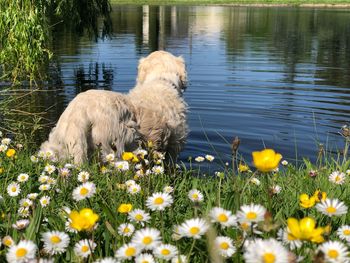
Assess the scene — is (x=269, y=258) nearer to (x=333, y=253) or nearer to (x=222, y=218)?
(x=333, y=253)

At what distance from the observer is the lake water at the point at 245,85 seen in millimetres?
8305

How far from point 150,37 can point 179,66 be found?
62.5 feet

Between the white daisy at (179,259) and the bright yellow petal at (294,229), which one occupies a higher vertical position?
the bright yellow petal at (294,229)

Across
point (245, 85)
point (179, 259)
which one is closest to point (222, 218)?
point (179, 259)

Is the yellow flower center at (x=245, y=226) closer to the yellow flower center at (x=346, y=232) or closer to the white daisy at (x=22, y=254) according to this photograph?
the yellow flower center at (x=346, y=232)

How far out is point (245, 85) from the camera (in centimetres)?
1245

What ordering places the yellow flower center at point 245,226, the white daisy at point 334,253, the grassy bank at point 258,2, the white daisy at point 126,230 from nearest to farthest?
the white daisy at point 334,253
the yellow flower center at point 245,226
the white daisy at point 126,230
the grassy bank at point 258,2

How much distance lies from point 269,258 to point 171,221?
4.95ft

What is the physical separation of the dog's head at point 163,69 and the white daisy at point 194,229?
5.23m

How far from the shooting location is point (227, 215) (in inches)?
61.9

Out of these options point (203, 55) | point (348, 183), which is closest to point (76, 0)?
point (203, 55)

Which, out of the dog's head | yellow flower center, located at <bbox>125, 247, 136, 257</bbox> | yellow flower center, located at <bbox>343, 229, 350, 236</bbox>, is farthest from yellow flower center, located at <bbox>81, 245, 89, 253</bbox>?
the dog's head

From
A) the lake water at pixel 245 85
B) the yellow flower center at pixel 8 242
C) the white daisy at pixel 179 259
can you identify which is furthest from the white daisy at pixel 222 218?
the lake water at pixel 245 85

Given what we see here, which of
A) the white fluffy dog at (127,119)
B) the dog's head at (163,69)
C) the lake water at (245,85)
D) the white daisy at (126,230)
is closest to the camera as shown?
the white daisy at (126,230)
